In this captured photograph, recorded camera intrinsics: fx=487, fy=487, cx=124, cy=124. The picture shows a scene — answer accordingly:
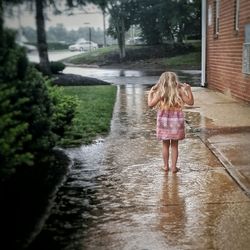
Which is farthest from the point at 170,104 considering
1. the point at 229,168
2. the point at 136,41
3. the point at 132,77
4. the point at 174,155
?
the point at 136,41

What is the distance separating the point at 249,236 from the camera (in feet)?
12.9

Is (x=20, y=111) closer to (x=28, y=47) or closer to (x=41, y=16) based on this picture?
(x=28, y=47)

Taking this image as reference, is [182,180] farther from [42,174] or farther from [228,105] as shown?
[228,105]

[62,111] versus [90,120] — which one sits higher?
[62,111]

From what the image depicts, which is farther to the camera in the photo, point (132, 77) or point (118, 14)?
point (132, 77)

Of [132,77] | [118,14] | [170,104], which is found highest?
[118,14]

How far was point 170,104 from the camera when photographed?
235 inches

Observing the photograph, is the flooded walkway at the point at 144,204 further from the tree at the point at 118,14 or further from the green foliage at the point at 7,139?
the tree at the point at 118,14

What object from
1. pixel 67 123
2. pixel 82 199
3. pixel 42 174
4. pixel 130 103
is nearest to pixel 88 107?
pixel 130 103

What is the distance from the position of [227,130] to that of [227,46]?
6170 mm

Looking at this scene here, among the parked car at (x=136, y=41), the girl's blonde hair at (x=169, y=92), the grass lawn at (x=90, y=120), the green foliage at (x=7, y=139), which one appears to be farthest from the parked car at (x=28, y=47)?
the parked car at (x=136, y=41)

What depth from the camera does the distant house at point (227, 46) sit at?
40.0 ft

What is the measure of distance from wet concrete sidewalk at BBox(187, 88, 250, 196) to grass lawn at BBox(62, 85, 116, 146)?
69.6 inches

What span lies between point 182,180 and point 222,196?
75cm
